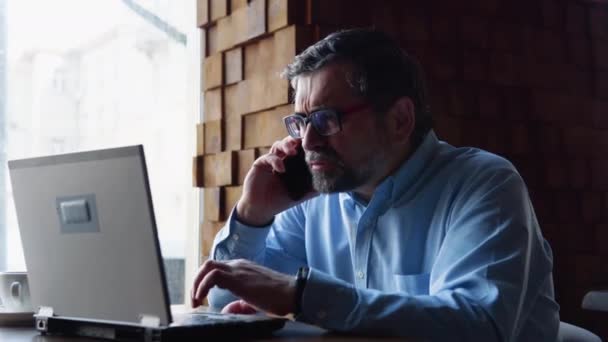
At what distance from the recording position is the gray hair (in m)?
2.00

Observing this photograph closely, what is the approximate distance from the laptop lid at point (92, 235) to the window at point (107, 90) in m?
1.25

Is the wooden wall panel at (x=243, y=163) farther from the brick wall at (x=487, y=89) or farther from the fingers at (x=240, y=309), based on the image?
the fingers at (x=240, y=309)

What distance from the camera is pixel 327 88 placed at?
198 centimetres

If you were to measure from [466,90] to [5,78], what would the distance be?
1.41 meters

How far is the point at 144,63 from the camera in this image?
2.83 meters

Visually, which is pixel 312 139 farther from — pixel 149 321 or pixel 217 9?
pixel 217 9

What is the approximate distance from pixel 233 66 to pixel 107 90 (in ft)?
1.49

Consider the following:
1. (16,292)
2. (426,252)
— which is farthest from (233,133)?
(16,292)

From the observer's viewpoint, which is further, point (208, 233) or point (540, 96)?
point (540, 96)

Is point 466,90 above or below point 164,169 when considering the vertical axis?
above

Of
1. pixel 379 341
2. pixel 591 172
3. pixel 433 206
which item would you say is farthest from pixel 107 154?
pixel 591 172

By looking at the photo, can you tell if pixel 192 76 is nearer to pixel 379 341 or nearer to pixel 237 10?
pixel 237 10

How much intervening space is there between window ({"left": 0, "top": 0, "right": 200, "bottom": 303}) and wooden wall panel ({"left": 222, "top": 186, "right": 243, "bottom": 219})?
23 centimetres

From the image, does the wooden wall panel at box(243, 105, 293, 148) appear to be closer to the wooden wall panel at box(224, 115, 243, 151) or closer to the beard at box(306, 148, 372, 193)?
the wooden wall panel at box(224, 115, 243, 151)
